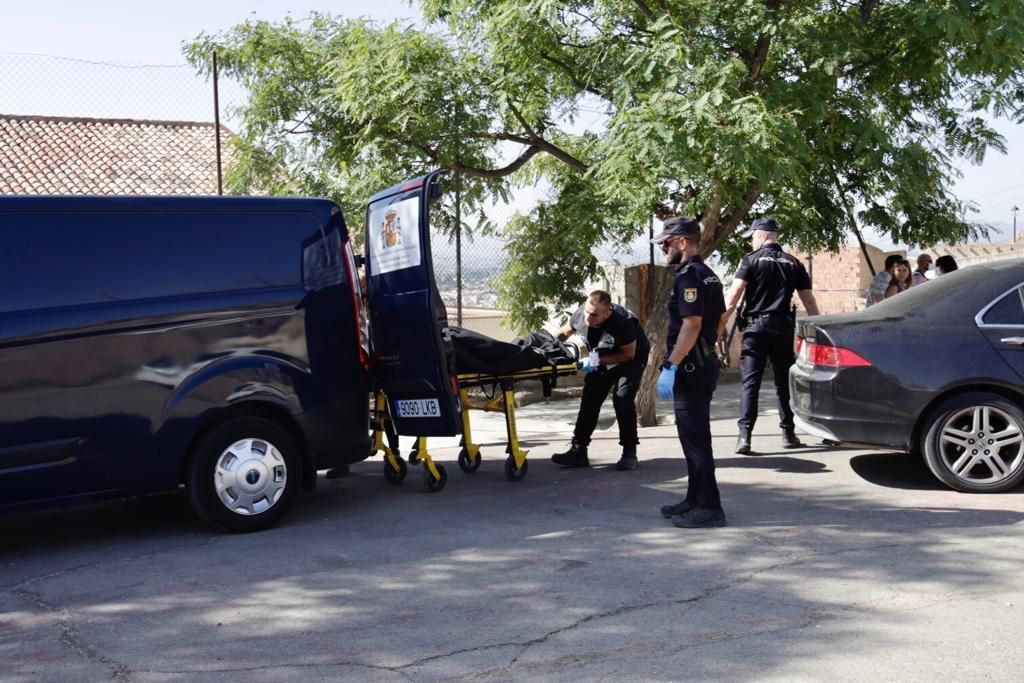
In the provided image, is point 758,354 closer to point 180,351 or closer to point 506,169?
point 506,169

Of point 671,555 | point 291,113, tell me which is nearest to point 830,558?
point 671,555

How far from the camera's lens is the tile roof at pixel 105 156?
23203mm

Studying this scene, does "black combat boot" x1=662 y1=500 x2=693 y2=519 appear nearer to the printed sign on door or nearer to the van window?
the printed sign on door

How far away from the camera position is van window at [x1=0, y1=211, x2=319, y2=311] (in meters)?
6.09

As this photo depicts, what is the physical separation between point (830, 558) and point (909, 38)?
19.5ft

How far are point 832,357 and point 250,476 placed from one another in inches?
156

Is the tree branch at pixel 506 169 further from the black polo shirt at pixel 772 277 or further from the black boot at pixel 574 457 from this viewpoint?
the black boot at pixel 574 457

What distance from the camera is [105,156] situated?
2497 cm

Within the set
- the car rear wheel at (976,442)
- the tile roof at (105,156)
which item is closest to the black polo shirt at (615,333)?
the car rear wheel at (976,442)

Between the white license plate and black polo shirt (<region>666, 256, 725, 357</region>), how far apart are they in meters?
1.65

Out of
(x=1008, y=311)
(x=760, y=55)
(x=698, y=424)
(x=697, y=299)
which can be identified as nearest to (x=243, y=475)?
(x=698, y=424)

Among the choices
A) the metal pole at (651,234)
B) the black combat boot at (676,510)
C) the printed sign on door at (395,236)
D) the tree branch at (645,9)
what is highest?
the tree branch at (645,9)

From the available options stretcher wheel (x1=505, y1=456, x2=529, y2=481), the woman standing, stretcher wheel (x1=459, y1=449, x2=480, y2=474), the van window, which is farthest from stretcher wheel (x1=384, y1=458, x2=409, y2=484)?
the woman standing

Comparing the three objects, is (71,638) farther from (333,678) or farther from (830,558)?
(830,558)
